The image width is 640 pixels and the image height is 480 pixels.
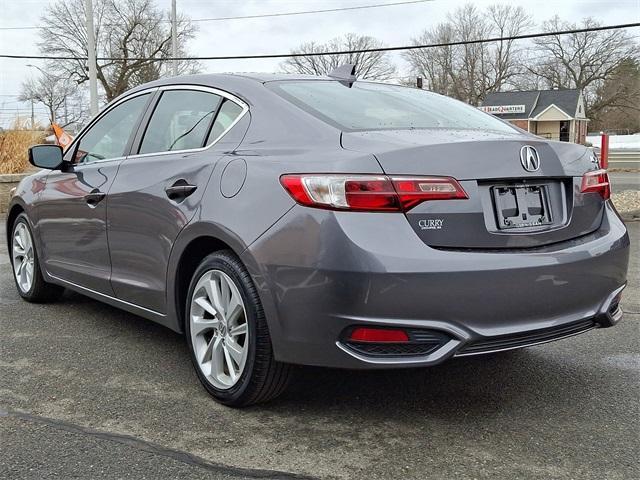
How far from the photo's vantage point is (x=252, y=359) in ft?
9.27

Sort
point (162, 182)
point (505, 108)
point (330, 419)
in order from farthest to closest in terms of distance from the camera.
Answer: point (505, 108), point (162, 182), point (330, 419)

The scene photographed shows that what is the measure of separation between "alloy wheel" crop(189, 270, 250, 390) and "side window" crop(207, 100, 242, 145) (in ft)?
2.30

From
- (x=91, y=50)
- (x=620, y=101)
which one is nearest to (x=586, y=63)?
(x=620, y=101)

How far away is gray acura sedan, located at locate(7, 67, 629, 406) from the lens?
2.52 meters

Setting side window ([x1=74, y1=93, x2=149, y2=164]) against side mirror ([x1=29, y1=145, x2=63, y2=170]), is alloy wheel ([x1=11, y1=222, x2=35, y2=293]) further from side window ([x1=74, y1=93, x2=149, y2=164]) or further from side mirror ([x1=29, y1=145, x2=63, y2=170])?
side window ([x1=74, y1=93, x2=149, y2=164])

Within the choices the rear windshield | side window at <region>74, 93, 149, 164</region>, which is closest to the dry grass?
side window at <region>74, 93, 149, 164</region>

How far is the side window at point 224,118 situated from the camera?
3279 mm

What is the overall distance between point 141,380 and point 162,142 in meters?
1.27

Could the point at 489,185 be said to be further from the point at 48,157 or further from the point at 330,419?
the point at 48,157

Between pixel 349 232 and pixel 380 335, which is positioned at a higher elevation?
pixel 349 232

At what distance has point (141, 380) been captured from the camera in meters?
3.39

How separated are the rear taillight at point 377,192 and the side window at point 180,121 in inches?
39.6

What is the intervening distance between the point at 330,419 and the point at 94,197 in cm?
201

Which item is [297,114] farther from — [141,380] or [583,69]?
[583,69]
